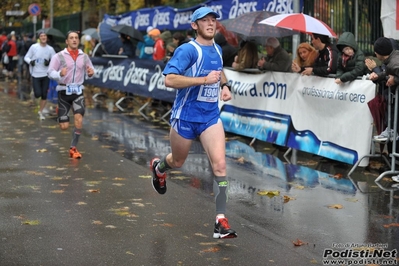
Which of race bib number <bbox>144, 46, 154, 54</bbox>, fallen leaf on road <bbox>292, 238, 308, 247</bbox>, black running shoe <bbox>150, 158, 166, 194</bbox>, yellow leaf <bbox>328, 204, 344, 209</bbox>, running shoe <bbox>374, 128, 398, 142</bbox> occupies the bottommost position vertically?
yellow leaf <bbox>328, 204, 344, 209</bbox>

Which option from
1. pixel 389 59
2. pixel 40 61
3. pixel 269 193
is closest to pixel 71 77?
pixel 269 193

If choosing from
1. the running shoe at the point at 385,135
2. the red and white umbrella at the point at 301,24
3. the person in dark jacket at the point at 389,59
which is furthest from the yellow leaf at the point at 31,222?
the red and white umbrella at the point at 301,24

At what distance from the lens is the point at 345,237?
7680mm

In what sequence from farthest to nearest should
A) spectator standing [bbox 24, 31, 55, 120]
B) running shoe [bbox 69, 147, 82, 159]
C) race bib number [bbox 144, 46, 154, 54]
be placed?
race bib number [bbox 144, 46, 154, 54] < spectator standing [bbox 24, 31, 55, 120] < running shoe [bbox 69, 147, 82, 159]

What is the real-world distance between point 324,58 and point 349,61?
992mm

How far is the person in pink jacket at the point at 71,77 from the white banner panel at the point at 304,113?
10.1 ft

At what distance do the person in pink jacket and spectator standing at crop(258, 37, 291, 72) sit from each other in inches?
121

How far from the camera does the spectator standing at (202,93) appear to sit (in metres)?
7.64

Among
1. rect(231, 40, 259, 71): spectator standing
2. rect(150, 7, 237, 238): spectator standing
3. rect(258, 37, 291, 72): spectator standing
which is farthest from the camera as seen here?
rect(231, 40, 259, 71): spectator standing

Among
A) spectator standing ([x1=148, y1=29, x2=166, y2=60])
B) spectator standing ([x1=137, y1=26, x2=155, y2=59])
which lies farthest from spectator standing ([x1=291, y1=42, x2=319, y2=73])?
spectator standing ([x1=137, y1=26, x2=155, y2=59])

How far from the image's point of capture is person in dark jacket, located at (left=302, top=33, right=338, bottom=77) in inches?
498

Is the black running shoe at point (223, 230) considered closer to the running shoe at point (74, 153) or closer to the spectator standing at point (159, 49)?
the running shoe at point (74, 153)

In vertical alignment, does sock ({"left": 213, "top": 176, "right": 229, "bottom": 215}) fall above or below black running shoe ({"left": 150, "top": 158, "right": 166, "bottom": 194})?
above

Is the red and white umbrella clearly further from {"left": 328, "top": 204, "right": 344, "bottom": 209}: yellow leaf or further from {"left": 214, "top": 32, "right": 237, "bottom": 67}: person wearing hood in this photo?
{"left": 328, "top": 204, "right": 344, "bottom": 209}: yellow leaf
